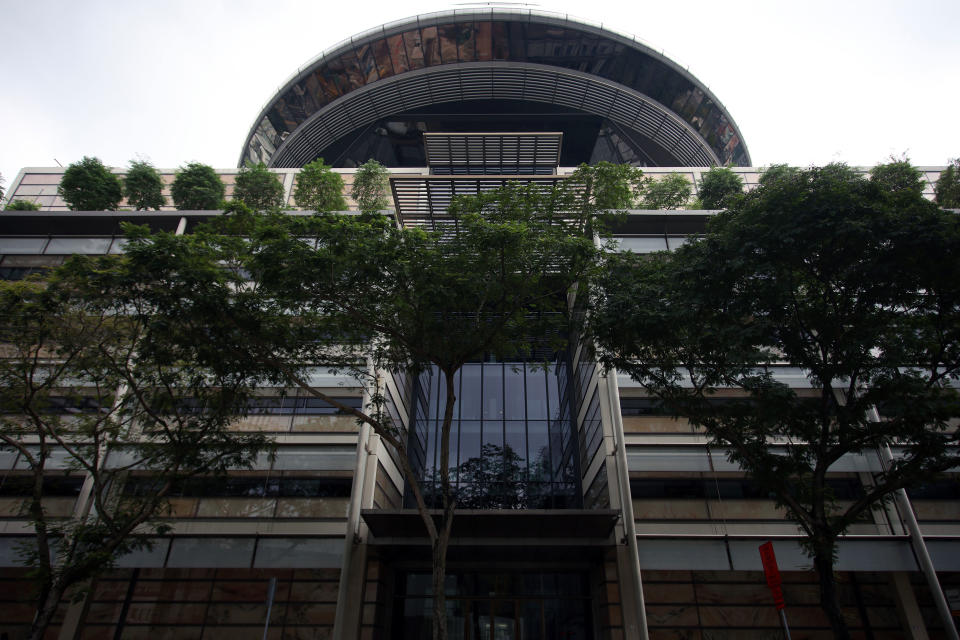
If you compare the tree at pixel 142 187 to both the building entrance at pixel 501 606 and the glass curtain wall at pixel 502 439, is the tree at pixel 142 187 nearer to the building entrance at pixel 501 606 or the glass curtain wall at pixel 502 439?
the glass curtain wall at pixel 502 439

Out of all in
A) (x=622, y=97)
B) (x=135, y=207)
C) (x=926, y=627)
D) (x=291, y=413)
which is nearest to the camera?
(x=926, y=627)

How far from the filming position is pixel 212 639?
13.9m

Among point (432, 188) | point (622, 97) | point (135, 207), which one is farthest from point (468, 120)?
point (135, 207)

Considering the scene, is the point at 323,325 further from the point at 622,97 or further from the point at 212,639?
the point at 622,97

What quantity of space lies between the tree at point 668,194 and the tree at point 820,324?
1051 centimetres

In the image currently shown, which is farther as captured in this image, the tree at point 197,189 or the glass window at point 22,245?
the tree at point 197,189

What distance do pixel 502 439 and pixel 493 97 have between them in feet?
86.8

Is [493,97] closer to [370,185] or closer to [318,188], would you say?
[370,185]

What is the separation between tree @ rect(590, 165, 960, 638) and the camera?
28.4 feet

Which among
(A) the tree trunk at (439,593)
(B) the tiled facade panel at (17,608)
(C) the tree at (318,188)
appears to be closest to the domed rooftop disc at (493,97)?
(C) the tree at (318,188)

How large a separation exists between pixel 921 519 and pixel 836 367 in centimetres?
934

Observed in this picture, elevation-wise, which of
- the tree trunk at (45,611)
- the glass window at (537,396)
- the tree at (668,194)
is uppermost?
the tree at (668,194)

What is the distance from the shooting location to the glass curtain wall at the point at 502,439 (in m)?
17.7

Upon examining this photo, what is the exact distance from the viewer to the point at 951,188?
21125 millimetres
